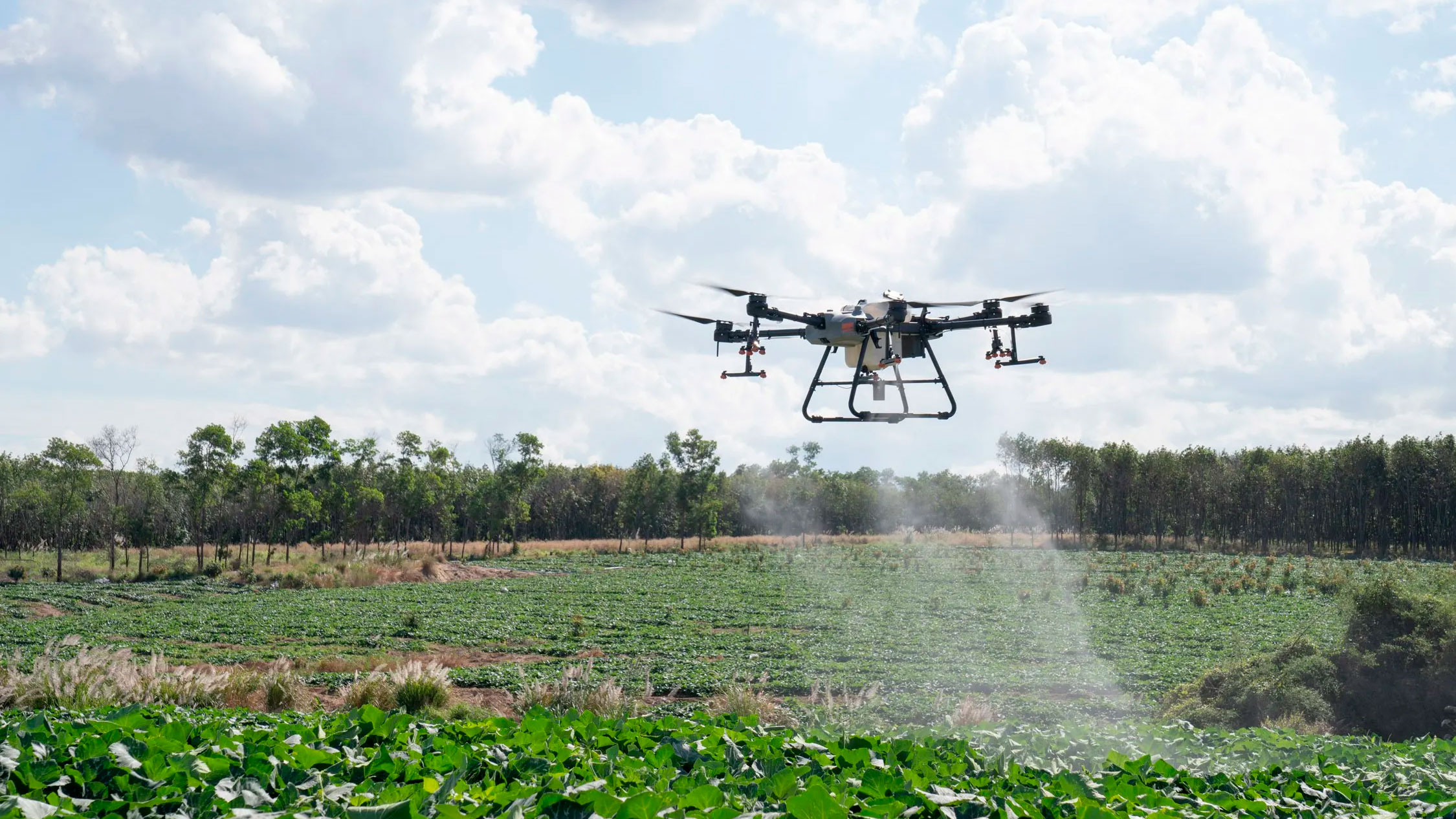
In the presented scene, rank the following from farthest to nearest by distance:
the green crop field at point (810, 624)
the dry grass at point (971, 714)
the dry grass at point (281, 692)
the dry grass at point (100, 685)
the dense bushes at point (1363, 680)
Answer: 1. the green crop field at point (810, 624)
2. the dense bushes at point (1363, 680)
3. the dry grass at point (281, 692)
4. the dry grass at point (971, 714)
5. the dry grass at point (100, 685)

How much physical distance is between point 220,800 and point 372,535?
7100 centimetres

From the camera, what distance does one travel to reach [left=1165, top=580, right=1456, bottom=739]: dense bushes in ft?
43.2

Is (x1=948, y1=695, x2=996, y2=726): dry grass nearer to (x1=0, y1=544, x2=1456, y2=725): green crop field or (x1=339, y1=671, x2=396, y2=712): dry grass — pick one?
(x1=0, y1=544, x2=1456, y2=725): green crop field

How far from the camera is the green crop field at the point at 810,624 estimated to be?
58.3 ft

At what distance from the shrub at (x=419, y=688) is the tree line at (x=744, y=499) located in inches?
1511

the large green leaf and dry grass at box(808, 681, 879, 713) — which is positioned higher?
the large green leaf

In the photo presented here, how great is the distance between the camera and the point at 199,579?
139ft

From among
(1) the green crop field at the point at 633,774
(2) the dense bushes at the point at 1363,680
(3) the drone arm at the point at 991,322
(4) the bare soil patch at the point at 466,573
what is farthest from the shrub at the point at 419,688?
(4) the bare soil patch at the point at 466,573

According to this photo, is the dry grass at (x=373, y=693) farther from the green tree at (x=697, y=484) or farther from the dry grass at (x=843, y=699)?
the green tree at (x=697, y=484)

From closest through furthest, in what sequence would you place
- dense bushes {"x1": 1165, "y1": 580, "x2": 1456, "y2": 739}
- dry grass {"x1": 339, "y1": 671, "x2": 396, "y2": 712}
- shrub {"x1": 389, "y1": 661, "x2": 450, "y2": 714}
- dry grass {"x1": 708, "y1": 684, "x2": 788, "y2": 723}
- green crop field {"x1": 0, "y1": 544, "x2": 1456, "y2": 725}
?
dry grass {"x1": 708, "y1": 684, "x2": 788, "y2": 723} → dry grass {"x1": 339, "y1": 671, "x2": 396, "y2": 712} → shrub {"x1": 389, "y1": 661, "x2": 450, "y2": 714} → dense bushes {"x1": 1165, "y1": 580, "x2": 1456, "y2": 739} → green crop field {"x1": 0, "y1": 544, "x2": 1456, "y2": 725}

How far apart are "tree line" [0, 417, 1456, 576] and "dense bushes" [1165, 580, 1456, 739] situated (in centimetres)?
4451

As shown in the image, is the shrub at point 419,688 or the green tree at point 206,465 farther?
the green tree at point 206,465

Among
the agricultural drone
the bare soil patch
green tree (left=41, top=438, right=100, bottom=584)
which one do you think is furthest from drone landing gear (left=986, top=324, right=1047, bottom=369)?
green tree (left=41, top=438, right=100, bottom=584)

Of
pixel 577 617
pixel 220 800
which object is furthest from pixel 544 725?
pixel 577 617
